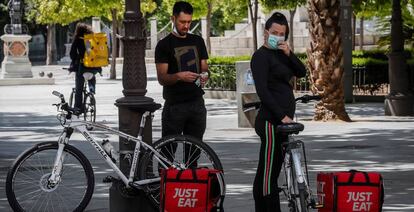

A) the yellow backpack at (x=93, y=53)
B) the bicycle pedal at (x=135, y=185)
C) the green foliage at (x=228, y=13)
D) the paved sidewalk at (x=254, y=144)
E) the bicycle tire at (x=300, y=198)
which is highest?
Answer: the green foliage at (x=228, y=13)

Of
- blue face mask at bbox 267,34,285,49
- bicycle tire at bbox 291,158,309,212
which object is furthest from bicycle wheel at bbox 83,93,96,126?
bicycle tire at bbox 291,158,309,212

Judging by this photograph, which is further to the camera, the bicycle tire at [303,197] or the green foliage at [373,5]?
the green foliage at [373,5]

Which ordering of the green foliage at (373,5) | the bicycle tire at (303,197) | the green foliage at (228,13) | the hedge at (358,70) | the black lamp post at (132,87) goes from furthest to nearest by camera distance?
the green foliage at (228,13)
the green foliage at (373,5)
the hedge at (358,70)
the black lamp post at (132,87)
the bicycle tire at (303,197)

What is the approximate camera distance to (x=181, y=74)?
9.35 metres

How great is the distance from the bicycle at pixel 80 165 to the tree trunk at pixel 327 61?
10.5m

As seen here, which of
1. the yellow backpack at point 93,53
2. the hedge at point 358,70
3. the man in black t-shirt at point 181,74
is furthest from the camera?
the hedge at point 358,70

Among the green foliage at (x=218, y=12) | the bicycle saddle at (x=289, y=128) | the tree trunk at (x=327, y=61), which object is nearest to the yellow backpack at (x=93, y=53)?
the tree trunk at (x=327, y=61)

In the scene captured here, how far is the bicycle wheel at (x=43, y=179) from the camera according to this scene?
Answer: 29.8 ft

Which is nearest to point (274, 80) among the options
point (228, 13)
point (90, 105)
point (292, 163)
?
point (292, 163)

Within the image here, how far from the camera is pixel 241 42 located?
157 feet

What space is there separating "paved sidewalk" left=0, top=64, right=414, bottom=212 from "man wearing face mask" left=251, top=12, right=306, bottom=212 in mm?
1469

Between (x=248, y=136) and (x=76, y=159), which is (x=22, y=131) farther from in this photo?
(x=76, y=159)

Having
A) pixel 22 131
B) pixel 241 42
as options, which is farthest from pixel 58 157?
pixel 241 42

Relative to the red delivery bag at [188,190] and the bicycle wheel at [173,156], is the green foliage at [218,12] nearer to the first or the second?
the bicycle wheel at [173,156]
